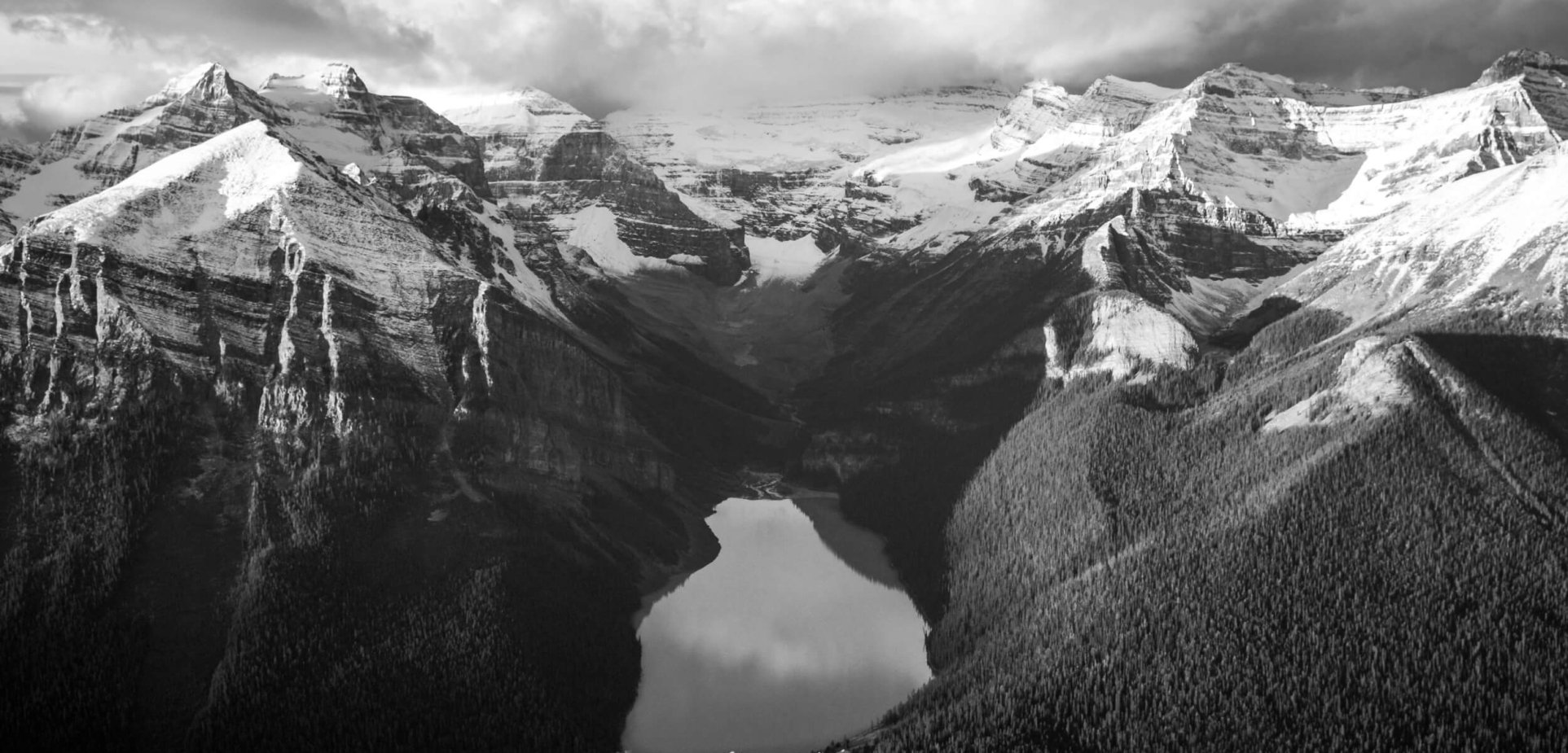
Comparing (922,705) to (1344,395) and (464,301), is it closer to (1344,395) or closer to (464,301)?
(1344,395)

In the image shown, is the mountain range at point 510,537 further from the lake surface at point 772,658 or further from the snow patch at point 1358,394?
the lake surface at point 772,658

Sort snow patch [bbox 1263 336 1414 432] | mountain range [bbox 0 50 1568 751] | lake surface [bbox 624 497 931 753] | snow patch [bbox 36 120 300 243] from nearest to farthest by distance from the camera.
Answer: mountain range [bbox 0 50 1568 751], lake surface [bbox 624 497 931 753], snow patch [bbox 1263 336 1414 432], snow patch [bbox 36 120 300 243]

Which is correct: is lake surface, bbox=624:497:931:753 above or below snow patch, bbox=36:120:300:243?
below

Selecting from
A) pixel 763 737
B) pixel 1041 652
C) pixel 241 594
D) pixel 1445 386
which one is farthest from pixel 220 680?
pixel 1445 386

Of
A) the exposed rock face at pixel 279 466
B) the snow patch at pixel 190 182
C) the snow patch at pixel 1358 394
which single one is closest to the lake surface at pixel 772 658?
the exposed rock face at pixel 279 466

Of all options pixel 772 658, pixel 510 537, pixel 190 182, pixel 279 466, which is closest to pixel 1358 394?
pixel 772 658

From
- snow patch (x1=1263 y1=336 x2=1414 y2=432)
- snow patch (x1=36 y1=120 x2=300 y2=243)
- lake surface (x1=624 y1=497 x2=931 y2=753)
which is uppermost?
snow patch (x1=36 y1=120 x2=300 y2=243)

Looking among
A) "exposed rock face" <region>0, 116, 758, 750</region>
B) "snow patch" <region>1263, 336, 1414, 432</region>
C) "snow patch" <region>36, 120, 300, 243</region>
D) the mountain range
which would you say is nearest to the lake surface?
the mountain range

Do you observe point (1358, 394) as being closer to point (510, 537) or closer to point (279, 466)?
point (510, 537)

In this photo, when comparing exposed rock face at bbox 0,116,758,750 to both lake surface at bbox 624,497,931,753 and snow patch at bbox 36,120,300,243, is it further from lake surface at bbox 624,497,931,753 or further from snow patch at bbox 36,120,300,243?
lake surface at bbox 624,497,931,753
